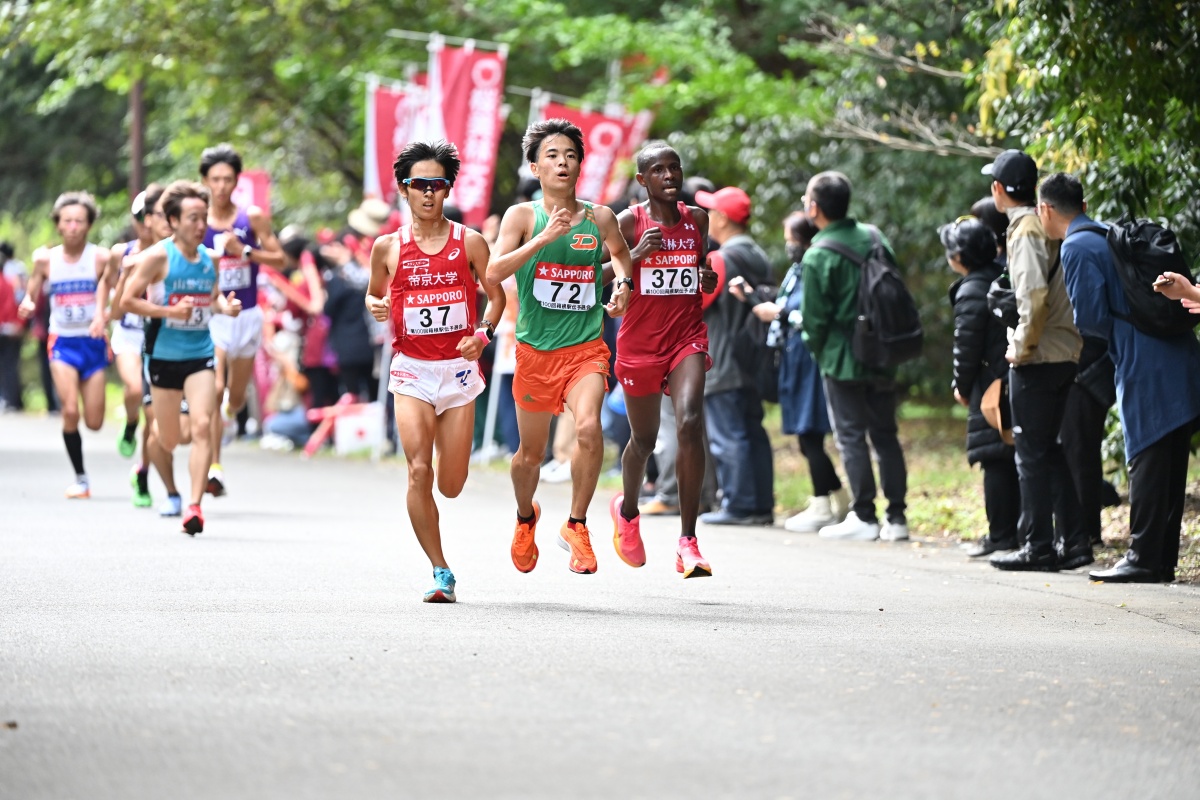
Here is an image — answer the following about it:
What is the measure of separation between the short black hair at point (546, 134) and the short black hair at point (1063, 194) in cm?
266

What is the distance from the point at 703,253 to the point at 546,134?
119 centimetres

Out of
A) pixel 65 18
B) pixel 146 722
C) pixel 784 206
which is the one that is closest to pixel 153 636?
pixel 146 722

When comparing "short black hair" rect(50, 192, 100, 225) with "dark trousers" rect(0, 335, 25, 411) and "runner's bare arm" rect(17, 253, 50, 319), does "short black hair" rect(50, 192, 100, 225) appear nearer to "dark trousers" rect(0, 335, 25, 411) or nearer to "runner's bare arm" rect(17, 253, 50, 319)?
"runner's bare arm" rect(17, 253, 50, 319)

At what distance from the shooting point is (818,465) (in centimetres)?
1408

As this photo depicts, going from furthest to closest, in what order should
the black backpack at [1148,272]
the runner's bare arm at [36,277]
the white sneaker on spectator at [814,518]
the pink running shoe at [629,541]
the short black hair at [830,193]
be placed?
the runner's bare arm at [36,277]
the white sneaker on spectator at [814,518]
the short black hair at [830,193]
the black backpack at [1148,272]
the pink running shoe at [629,541]

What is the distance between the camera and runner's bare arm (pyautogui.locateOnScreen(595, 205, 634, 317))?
9508mm

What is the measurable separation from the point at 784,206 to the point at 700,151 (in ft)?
3.85

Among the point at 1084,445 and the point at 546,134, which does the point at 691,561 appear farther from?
the point at 1084,445

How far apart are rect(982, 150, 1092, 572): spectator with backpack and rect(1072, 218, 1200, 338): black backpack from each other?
57 cm

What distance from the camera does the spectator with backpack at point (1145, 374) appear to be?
1025cm

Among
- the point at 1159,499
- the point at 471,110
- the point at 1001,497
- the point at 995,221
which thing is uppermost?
the point at 471,110

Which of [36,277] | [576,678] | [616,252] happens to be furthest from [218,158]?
[576,678]

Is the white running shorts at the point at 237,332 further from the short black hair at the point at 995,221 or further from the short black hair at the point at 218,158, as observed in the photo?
the short black hair at the point at 995,221

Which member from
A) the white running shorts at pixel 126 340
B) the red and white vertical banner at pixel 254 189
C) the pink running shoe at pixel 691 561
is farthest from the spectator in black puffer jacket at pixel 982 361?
the red and white vertical banner at pixel 254 189
